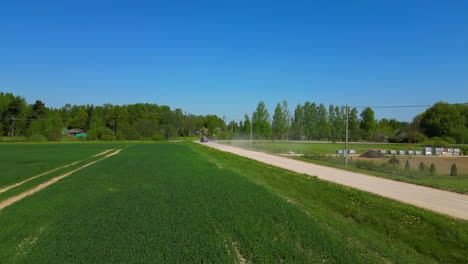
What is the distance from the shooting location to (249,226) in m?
7.15

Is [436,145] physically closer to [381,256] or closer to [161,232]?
[381,256]

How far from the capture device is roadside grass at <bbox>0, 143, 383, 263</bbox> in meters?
5.42

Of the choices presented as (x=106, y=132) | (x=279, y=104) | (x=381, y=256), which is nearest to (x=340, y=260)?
(x=381, y=256)

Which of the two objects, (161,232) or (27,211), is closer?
(161,232)

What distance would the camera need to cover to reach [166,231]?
21.7 feet

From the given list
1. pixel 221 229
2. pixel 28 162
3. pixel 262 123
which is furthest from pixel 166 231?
pixel 262 123

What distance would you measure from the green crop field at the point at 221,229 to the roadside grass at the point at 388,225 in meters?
0.03

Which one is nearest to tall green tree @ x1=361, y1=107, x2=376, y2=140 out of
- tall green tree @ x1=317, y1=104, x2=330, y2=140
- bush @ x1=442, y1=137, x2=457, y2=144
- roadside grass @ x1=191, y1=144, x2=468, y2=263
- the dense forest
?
the dense forest

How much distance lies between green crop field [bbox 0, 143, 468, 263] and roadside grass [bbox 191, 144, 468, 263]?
0.03 meters

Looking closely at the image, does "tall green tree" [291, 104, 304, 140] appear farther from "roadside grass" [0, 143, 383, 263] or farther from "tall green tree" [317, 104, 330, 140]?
"roadside grass" [0, 143, 383, 263]

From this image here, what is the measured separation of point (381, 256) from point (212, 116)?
134046 mm

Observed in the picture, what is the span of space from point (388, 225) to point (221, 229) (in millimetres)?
4599

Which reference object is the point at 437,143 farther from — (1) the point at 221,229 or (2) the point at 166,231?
(2) the point at 166,231

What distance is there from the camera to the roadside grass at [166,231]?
5418 mm
